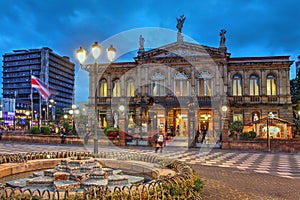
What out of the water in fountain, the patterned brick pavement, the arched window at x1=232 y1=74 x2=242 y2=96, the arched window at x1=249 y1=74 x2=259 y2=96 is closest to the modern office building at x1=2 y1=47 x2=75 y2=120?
the arched window at x1=232 y1=74 x2=242 y2=96

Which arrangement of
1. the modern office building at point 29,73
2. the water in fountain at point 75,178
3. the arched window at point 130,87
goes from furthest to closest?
the modern office building at point 29,73 → the arched window at point 130,87 → the water in fountain at point 75,178

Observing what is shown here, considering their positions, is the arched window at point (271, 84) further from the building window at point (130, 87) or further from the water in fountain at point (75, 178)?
the water in fountain at point (75, 178)

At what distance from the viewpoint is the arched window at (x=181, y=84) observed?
144 ft

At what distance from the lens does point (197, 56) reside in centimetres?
4319

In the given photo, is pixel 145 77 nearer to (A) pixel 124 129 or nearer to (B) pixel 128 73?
(B) pixel 128 73

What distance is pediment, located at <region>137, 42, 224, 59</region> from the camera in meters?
42.8

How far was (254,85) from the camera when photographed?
1700 inches

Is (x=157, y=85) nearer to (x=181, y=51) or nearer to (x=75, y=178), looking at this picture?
(x=181, y=51)

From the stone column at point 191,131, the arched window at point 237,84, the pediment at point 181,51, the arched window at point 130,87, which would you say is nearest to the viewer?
the stone column at point 191,131

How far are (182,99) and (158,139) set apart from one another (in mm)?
22214

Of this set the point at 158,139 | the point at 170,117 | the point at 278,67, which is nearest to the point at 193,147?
the point at 158,139

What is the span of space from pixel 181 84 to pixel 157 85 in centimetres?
375

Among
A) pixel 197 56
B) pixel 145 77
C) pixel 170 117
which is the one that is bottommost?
pixel 170 117

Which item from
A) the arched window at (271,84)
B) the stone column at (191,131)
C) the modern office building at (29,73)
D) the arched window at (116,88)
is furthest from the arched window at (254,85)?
the modern office building at (29,73)
